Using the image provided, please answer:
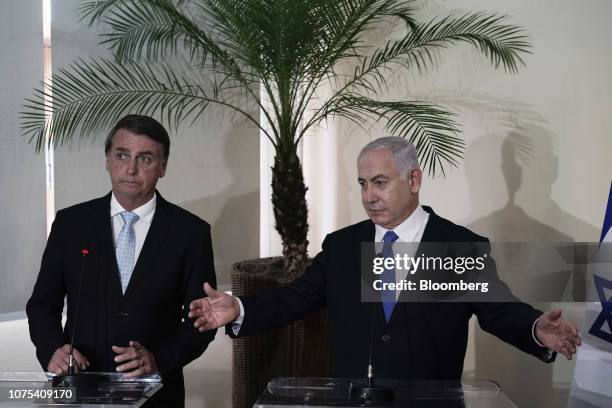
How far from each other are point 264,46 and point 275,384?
2.48 meters

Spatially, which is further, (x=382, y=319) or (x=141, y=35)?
(x=141, y=35)

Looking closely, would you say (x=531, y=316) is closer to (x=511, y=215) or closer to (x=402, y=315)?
(x=402, y=315)

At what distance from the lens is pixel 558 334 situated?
2348mm

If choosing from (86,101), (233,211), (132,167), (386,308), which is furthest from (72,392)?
(233,211)

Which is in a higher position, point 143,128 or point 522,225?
point 143,128

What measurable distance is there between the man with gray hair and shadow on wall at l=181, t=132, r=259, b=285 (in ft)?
10.3

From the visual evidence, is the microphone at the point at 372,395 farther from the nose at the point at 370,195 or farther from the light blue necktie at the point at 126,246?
the light blue necktie at the point at 126,246

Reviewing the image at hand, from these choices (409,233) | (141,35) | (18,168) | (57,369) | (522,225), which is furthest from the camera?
(141,35)

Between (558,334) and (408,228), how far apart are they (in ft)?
2.00

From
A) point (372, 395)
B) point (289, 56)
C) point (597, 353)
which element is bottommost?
point (597, 353)

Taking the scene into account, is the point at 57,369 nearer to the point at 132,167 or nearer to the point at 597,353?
the point at 132,167

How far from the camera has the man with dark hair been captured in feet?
8.98

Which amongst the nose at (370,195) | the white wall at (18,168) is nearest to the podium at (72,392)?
the nose at (370,195)

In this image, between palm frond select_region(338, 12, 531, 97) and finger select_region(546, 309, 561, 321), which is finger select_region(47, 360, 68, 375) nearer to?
finger select_region(546, 309, 561, 321)
